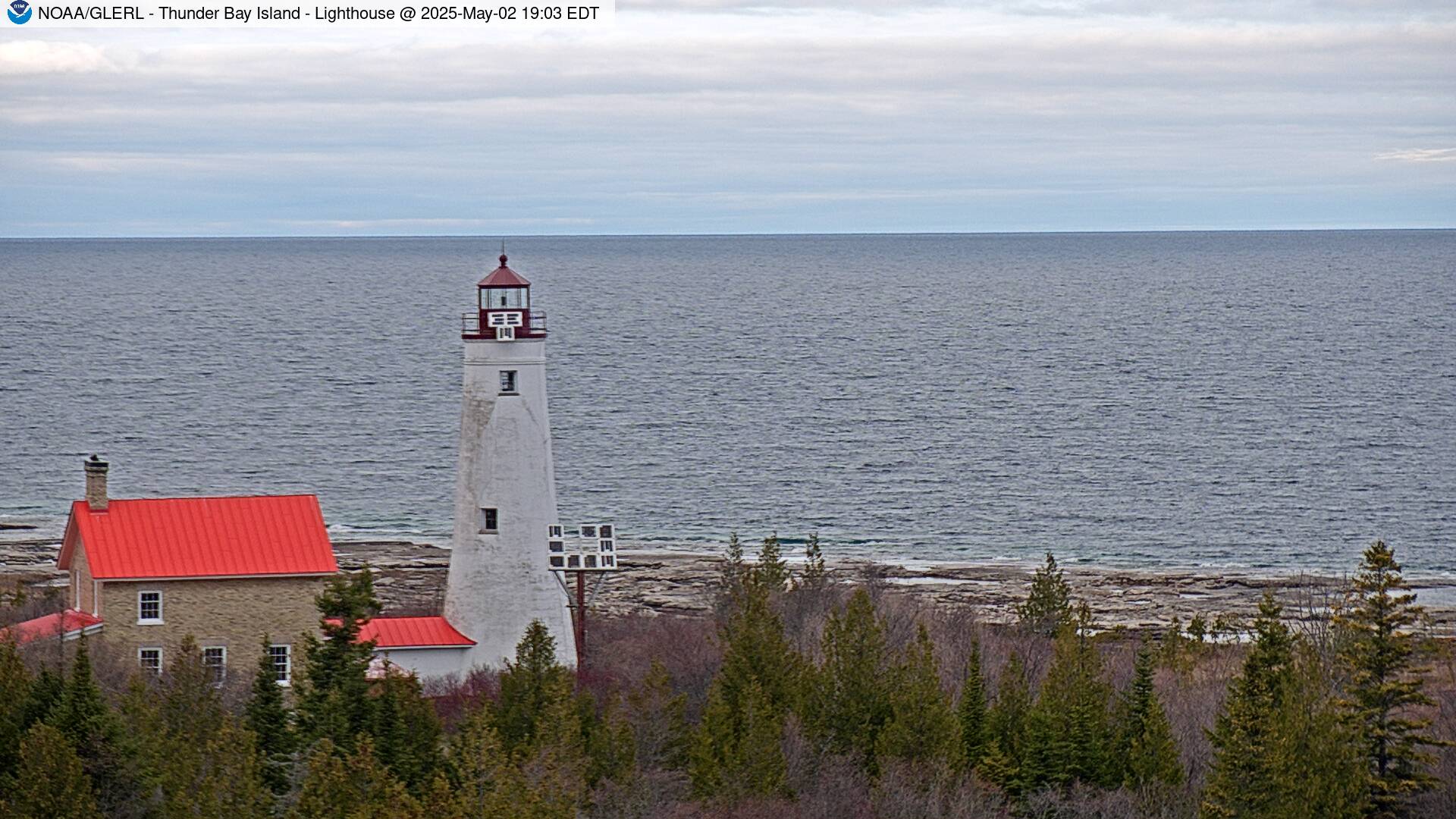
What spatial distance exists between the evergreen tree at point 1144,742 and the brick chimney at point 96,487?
69.1 feet

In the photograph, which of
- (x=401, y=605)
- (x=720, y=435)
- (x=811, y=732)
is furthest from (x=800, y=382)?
(x=811, y=732)

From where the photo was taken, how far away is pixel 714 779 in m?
29.9

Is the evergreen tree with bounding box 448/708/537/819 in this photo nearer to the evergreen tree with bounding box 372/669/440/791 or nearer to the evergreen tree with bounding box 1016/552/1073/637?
the evergreen tree with bounding box 372/669/440/791

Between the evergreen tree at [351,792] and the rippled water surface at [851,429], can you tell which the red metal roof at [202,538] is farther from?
the rippled water surface at [851,429]

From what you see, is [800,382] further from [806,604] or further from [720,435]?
[806,604]

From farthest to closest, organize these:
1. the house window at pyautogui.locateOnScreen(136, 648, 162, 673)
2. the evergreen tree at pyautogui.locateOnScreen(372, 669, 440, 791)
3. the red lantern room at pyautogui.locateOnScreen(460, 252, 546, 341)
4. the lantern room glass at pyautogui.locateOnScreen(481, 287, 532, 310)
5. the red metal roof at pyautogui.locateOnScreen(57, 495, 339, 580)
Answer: the lantern room glass at pyautogui.locateOnScreen(481, 287, 532, 310)
the red lantern room at pyautogui.locateOnScreen(460, 252, 546, 341)
the red metal roof at pyautogui.locateOnScreen(57, 495, 339, 580)
the house window at pyautogui.locateOnScreen(136, 648, 162, 673)
the evergreen tree at pyautogui.locateOnScreen(372, 669, 440, 791)

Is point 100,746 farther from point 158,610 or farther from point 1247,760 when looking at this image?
point 1247,760

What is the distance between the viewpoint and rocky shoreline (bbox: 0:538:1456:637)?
5434 cm

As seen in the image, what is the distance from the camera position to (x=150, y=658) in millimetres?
35906

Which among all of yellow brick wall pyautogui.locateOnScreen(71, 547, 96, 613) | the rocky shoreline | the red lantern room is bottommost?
the rocky shoreline

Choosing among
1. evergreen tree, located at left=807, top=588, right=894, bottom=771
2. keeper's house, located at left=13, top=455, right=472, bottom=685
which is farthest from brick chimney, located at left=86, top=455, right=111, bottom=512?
evergreen tree, located at left=807, top=588, right=894, bottom=771

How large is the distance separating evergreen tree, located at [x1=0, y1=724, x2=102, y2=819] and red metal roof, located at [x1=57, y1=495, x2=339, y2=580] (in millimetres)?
13074

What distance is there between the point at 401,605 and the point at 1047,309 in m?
147

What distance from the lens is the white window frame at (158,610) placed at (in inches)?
1415
